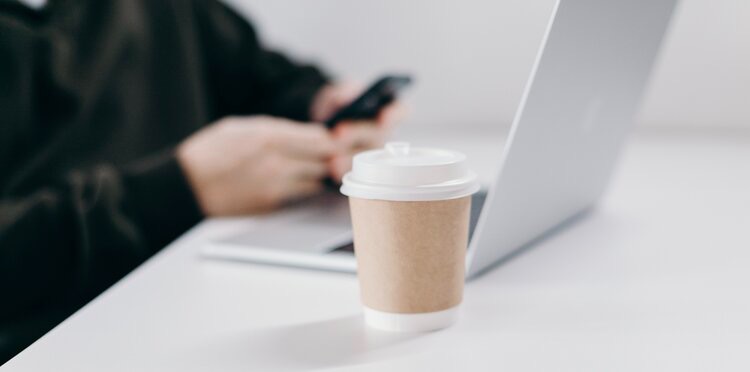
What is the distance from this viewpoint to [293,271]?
692 millimetres

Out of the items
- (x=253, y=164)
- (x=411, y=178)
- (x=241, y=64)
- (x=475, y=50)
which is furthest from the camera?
(x=475, y=50)

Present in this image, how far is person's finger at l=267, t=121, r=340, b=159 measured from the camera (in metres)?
0.96

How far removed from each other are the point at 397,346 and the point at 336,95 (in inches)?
32.7

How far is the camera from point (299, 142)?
37.9 inches

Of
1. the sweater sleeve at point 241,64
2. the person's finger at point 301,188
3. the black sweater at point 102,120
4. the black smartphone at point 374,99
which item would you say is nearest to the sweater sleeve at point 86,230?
the black sweater at point 102,120

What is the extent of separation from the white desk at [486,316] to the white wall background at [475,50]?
2.37 ft

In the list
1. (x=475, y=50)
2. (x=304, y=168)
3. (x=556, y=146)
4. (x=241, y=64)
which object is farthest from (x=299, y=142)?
(x=475, y=50)

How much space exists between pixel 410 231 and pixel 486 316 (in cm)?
11

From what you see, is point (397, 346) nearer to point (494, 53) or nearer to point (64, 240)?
point (64, 240)

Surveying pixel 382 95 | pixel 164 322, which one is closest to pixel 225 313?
pixel 164 322

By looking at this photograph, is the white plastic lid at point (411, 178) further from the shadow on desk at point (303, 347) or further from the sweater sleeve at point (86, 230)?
the sweater sleeve at point (86, 230)

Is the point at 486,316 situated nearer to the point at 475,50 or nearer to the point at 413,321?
the point at 413,321

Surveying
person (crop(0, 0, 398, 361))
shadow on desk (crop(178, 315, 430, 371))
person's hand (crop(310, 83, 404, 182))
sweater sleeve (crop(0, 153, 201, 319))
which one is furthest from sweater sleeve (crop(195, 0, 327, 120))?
shadow on desk (crop(178, 315, 430, 371))

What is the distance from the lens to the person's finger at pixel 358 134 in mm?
1002
